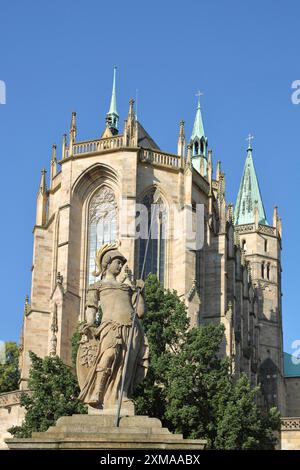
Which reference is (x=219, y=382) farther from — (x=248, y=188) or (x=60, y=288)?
(x=248, y=188)

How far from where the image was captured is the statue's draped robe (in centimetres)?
1148

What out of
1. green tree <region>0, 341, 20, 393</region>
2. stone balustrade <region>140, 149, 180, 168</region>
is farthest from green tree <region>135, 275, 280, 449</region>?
green tree <region>0, 341, 20, 393</region>

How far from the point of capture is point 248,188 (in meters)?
79.9

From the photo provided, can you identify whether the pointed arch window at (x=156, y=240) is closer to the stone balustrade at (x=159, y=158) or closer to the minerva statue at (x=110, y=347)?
the stone balustrade at (x=159, y=158)

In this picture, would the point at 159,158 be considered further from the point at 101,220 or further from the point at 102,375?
the point at 102,375

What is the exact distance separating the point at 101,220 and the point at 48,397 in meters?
16.4

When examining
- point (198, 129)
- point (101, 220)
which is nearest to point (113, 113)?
point (198, 129)

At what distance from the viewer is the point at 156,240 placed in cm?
4478

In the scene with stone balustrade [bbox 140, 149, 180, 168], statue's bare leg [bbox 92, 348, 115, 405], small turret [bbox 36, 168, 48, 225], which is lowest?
statue's bare leg [bbox 92, 348, 115, 405]

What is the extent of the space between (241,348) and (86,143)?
16.9 metres

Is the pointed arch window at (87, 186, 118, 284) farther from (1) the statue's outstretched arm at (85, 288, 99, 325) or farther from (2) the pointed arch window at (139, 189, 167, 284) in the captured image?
(1) the statue's outstretched arm at (85, 288, 99, 325)

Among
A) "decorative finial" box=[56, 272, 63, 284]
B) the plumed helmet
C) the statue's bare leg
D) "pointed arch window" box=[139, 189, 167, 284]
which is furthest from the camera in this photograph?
"pointed arch window" box=[139, 189, 167, 284]

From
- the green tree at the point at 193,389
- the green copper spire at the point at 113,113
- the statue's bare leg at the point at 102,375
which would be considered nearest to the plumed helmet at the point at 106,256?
the statue's bare leg at the point at 102,375

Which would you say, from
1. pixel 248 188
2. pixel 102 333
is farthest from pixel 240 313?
pixel 102 333
